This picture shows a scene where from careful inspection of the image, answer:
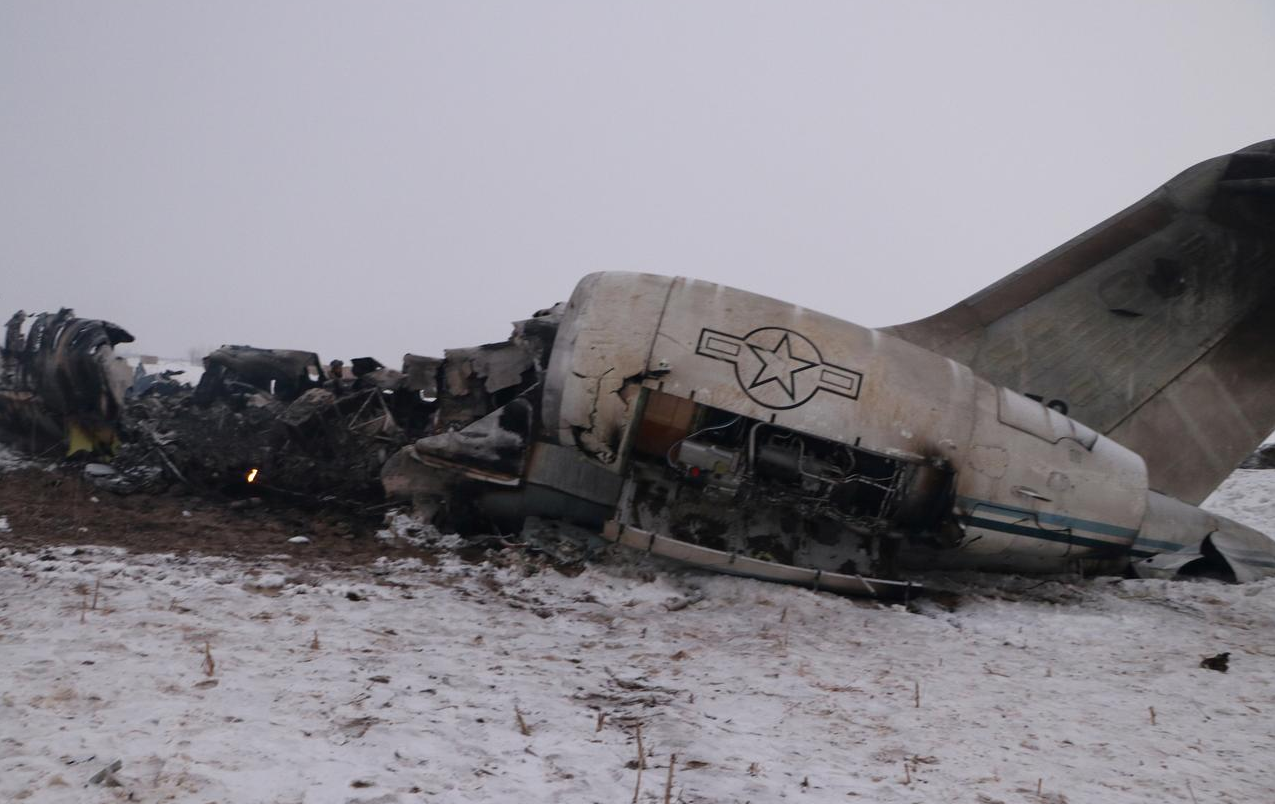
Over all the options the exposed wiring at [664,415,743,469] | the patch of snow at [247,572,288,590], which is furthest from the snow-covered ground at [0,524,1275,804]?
the exposed wiring at [664,415,743,469]

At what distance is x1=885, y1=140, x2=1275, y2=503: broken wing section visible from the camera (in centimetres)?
998

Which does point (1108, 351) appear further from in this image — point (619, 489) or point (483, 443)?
point (483, 443)

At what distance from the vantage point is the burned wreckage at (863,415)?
7332 millimetres

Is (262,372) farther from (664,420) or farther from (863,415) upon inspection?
(863,415)

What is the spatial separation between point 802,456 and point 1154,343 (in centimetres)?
598

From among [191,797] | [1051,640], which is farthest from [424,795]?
[1051,640]

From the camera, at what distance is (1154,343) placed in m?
10.1

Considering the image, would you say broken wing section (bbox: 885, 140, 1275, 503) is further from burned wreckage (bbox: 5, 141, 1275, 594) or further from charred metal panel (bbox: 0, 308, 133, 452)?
charred metal panel (bbox: 0, 308, 133, 452)

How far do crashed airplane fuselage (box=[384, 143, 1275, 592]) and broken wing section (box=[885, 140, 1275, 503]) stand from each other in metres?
0.68

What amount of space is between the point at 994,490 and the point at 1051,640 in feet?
5.79

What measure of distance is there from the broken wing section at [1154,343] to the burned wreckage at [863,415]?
26mm

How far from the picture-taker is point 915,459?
24.2ft

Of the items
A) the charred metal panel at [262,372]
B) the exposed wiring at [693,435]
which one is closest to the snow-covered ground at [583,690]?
the exposed wiring at [693,435]

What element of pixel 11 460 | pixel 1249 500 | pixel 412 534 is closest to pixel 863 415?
pixel 412 534
